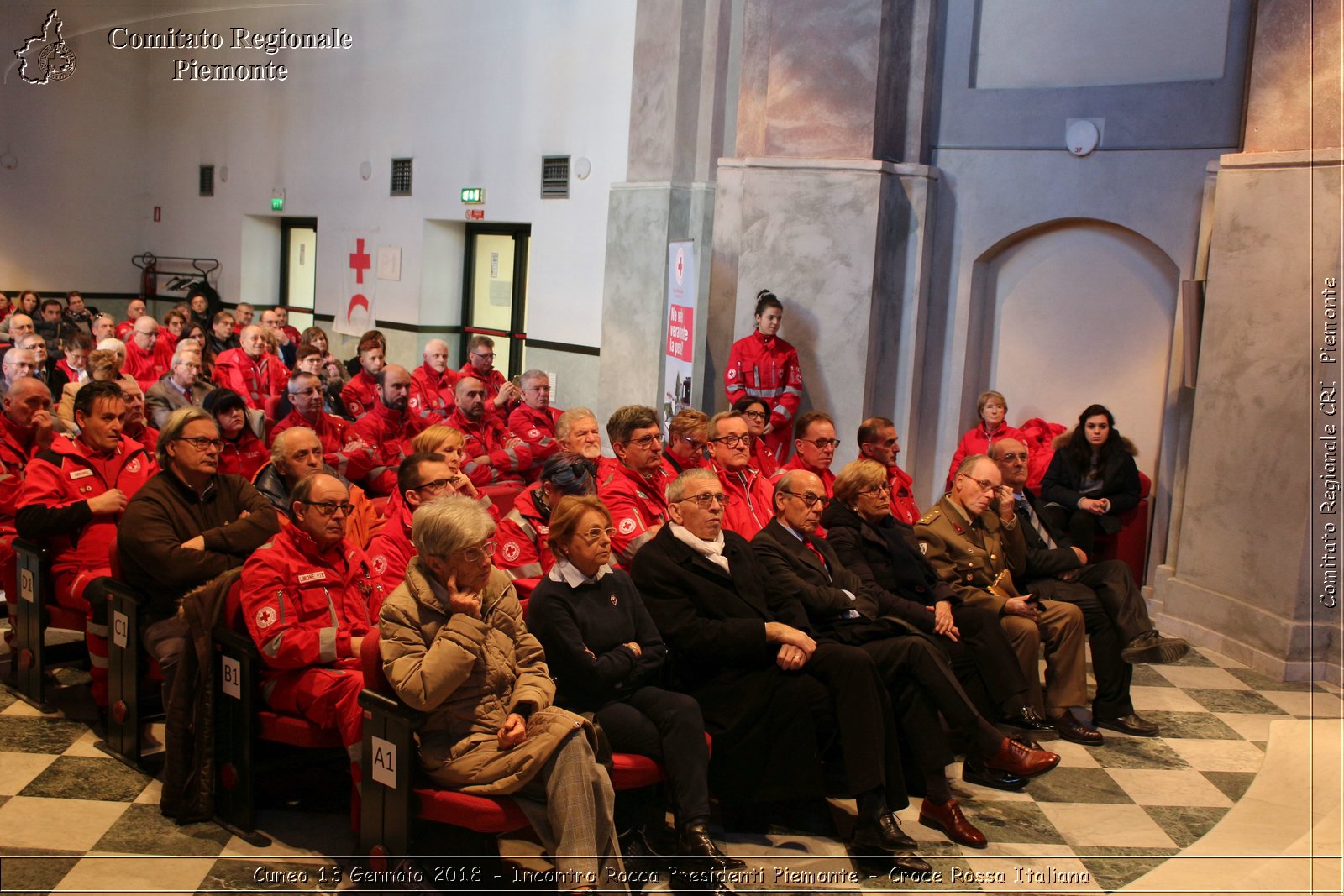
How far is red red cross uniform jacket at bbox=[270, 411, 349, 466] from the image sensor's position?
659cm

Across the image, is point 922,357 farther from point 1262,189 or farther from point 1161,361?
point 1262,189

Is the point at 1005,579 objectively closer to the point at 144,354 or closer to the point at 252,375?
the point at 252,375

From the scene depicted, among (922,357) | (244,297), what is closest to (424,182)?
(244,297)

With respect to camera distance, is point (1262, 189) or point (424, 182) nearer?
point (1262, 189)

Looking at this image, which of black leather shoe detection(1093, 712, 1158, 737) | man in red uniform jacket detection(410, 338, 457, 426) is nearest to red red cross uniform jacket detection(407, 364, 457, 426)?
man in red uniform jacket detection(410, 338, 457, 426)

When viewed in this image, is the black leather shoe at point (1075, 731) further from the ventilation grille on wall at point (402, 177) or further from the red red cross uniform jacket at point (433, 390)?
the ventilation grille on wall at point (402, 177)

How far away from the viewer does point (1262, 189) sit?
256 inches

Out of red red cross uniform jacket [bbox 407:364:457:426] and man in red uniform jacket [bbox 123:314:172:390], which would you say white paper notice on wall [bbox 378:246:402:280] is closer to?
man in red uniform jacket [bbox 123:314:172:390]

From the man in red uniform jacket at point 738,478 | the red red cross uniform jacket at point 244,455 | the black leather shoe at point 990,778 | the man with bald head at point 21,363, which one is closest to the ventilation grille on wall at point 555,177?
the man with bald head at point 21,363

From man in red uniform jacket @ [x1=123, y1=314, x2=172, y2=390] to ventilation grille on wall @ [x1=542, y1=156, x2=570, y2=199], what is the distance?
151 inches

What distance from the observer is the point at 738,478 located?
5.41 metres

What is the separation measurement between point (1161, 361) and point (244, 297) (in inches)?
509

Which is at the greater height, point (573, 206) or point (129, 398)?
point (573, 206)

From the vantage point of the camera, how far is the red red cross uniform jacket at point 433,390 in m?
8.14
